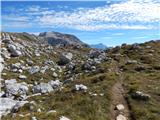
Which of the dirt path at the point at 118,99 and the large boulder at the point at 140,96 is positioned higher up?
the large boulder at the point at 140,96

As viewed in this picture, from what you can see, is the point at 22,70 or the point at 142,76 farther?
the point at 22,70

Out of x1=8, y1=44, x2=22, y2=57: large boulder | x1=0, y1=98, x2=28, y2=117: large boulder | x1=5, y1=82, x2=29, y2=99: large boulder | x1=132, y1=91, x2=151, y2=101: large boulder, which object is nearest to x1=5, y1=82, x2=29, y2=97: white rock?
x1=5, y1=82, x2=29, y2=99: large boulder

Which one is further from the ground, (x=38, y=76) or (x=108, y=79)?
(x=108, y=79)

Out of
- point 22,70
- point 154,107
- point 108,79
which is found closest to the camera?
point 154,107

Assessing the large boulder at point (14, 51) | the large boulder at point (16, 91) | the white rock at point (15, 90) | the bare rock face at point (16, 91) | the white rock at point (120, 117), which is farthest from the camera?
the large boulder at point (14, 51)

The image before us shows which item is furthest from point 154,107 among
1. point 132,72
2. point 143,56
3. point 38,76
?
point 38,76

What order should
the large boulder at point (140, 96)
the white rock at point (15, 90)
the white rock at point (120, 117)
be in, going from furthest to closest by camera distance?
the white rock at point (15, 90), the large boulder at point (140, 96), the white rock at point (120, 117)

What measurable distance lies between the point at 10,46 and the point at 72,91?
6822cm

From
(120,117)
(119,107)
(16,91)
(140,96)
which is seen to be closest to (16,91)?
(16,91)

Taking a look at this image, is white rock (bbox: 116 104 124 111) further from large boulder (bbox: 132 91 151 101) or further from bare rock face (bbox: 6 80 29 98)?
bare rock face (bbox: 6 80 29 98)

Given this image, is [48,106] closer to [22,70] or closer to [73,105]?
[73,105]

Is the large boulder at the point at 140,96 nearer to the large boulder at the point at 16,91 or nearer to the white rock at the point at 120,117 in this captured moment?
the white rock at the point at 120,117

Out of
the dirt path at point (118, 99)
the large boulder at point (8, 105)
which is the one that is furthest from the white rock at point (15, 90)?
the dirt path at point (118, 99)

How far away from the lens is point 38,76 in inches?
3438
